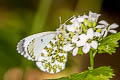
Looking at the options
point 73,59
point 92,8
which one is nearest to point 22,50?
point 92,8

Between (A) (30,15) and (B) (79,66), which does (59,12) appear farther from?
(B) (79,66)

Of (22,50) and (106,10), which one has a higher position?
(106,10)

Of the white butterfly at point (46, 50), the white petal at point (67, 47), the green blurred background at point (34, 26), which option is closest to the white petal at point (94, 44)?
the white petal at point (67, 47)

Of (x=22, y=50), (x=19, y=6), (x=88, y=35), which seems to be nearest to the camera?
(x=88, y=35)

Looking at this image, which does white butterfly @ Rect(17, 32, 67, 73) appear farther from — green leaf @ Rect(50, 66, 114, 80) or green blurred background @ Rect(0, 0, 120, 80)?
green blurred background @ Rect(0, 0, 120, 80)

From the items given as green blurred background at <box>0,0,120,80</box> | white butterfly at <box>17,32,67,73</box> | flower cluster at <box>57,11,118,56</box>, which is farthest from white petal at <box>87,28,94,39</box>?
green blurred background at <box>0,0,120,80</box>

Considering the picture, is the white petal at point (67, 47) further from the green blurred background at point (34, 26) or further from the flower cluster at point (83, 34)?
the green blurred background at point (34, 26)
